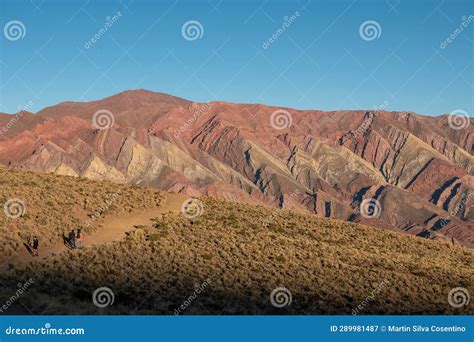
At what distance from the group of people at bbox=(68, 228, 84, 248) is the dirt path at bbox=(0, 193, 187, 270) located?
1.39 feet

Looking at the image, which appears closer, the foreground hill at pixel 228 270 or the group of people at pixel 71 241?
the foreground hill at pixel 228 270

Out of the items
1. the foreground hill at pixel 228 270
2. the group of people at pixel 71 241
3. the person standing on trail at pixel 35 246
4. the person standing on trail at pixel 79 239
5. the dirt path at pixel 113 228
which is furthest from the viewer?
the person standing on trail at pixel 79 239

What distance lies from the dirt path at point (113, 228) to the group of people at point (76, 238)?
425 mm

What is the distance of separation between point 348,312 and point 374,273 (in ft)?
33.9

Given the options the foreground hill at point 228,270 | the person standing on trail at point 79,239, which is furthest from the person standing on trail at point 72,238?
the foreground hill at point 228,270

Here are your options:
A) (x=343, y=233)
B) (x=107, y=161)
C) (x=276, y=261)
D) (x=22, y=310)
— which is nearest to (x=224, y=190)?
(x=107, y=161)

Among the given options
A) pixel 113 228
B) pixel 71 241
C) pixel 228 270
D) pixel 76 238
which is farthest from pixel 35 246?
pixel 228 270

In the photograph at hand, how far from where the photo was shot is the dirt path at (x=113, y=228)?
3133 centimetres

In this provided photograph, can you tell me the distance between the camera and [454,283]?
121ft

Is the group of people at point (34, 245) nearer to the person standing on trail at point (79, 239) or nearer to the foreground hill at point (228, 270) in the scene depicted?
the foreground hill at point (228, 270)

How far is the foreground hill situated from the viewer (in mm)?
26250

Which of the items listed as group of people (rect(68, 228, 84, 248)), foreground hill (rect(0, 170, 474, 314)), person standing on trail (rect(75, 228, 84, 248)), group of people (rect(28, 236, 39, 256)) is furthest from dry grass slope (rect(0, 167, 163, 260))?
person standing on trail (rect(75, 228, 84, 248))

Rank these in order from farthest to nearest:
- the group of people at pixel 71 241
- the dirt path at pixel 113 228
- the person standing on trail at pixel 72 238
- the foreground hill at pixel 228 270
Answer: the person standing on trail at pixel 72 238 < the group of people at pixel 71 241 < the dirt path at pixel 113 228 < the foreground hill at pixel 228 270

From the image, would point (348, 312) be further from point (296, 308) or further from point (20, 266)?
point (20, 266)
